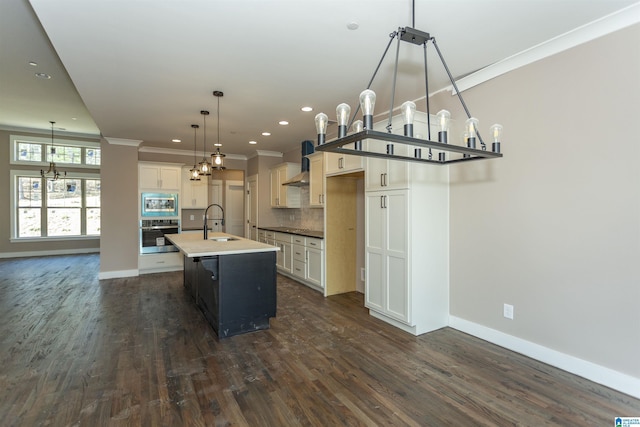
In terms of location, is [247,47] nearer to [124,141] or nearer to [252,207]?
[124,141]

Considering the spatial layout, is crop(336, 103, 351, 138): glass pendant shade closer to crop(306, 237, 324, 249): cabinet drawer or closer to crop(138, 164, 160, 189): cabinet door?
crop(306, 237, 324, 249): cabinet drawer

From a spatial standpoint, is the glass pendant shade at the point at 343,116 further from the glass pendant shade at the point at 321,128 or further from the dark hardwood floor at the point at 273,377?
the dark hardwood floor at the point at 273,377

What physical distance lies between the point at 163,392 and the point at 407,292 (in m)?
2.33

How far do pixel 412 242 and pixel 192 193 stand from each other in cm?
542

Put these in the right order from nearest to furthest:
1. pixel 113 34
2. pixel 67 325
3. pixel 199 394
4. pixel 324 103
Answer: pixel 199 394, pixel 113 34, pixel 67 325, pixel 324 103

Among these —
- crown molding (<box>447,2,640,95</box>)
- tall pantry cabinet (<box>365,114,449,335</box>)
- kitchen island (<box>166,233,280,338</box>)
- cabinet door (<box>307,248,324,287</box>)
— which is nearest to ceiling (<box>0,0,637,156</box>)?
crown molding (<box>447,2,640,95</box>)

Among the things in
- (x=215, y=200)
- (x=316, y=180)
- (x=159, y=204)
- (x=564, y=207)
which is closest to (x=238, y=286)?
(x=316, y=180)

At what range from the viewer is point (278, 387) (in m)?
2.32

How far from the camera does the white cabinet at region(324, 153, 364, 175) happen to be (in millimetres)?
4086

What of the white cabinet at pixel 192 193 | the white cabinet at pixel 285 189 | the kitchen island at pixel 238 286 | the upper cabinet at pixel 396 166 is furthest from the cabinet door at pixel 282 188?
the kitchen island at pixel 238 286

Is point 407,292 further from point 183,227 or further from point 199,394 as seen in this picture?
point 183,227

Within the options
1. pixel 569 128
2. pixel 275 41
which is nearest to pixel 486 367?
pixel 569 128

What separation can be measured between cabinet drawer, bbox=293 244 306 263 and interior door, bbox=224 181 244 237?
11.8ft

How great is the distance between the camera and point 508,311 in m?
2.96
